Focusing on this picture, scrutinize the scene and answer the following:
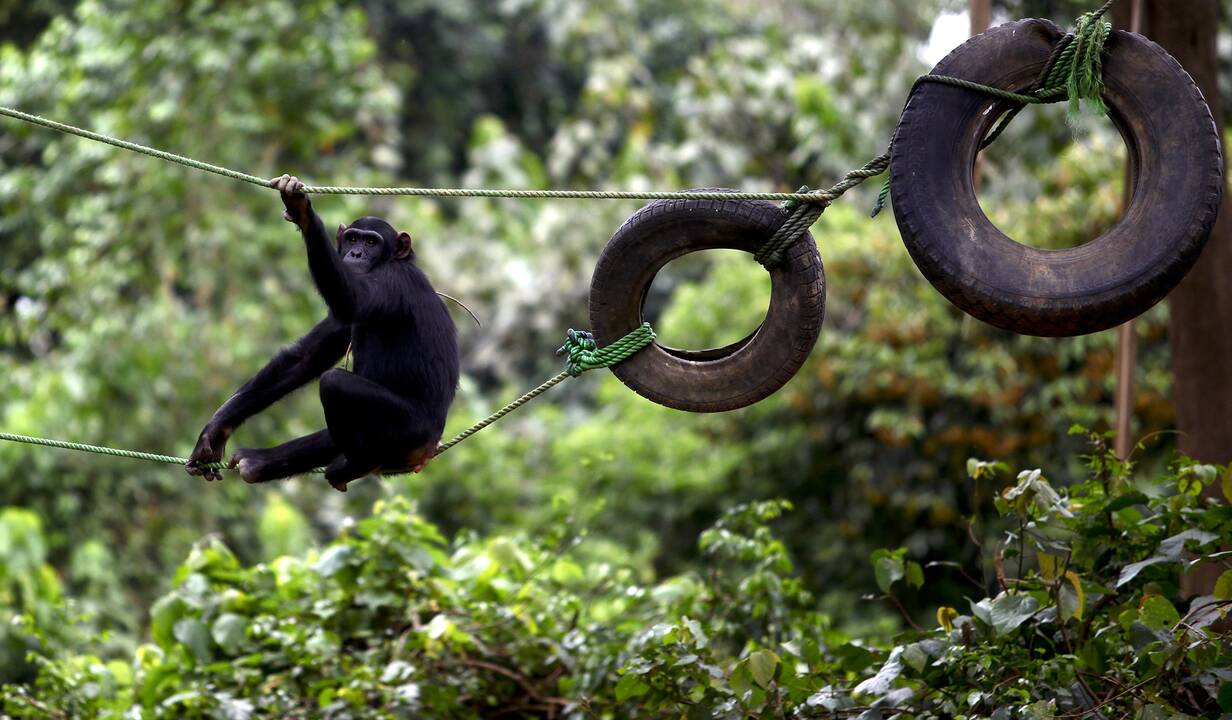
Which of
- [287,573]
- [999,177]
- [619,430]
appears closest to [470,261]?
[619,430]

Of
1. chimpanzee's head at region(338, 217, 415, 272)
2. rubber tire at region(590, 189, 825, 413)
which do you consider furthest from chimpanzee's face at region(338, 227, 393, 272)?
rubber tire at region(590, 189, 825, 413)

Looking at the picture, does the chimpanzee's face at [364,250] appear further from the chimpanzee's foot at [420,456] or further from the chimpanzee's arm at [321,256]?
the chimpanzee's foot at [420,456]

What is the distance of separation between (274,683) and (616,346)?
2.32 meters

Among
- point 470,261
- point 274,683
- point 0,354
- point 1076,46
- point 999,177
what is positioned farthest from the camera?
point 470,261

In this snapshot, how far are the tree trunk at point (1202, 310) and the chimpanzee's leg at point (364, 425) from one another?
3.34 m

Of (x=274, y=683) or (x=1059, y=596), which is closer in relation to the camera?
(x=1059, y=596)

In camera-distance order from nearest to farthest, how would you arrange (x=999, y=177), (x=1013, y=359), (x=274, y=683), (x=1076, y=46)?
(x=1076, y=46)
(x=274, y=683)
(x=1013, y=359)
(x=999, y=177)

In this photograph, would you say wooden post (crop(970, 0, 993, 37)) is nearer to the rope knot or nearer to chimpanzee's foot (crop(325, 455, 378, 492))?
the rope knot

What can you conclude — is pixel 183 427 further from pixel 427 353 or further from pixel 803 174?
pixel 427 353

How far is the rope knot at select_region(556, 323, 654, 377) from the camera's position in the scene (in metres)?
4.22

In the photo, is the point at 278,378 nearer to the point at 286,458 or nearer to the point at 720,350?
the point at 286,458

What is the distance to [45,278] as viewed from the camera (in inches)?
475

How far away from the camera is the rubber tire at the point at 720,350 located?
410cm

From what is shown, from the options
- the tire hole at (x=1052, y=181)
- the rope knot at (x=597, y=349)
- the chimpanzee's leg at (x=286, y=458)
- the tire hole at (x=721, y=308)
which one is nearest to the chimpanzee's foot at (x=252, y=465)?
the chimpanzee's leg at (x=286, y=458)
